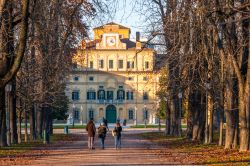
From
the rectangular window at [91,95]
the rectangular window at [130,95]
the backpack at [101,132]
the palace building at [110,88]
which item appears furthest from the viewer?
the rectangular window at [130,95]

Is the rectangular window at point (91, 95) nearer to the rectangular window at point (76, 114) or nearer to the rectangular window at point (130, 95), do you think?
the rectangular window at point (76, 114)

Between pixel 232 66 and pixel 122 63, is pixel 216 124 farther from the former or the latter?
pixel 122 63

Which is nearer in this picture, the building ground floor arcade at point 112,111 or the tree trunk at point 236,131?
the tree trunk at point 236,131

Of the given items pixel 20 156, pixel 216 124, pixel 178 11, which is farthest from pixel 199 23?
pixel 216 124

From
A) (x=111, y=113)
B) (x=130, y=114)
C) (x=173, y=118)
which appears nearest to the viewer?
(x=173, y=118)

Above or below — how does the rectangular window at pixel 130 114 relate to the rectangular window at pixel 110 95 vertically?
below

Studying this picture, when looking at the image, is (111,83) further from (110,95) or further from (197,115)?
(197,115)

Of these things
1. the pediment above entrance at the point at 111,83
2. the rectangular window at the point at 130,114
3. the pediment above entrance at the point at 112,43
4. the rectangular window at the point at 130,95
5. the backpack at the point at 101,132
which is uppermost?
the pediment above entrance at the point at 112,43

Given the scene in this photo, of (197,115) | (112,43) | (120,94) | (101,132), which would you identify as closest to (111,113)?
(120,94)

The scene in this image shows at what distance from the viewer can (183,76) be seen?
36281 millimetres

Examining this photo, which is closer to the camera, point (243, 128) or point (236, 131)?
point (243, 128)

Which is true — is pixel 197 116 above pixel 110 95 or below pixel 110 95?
below

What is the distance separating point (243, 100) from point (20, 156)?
930 cm

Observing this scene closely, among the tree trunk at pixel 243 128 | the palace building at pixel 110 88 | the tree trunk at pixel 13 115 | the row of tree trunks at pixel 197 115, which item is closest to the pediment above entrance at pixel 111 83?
the palace building at pixel 110 88
